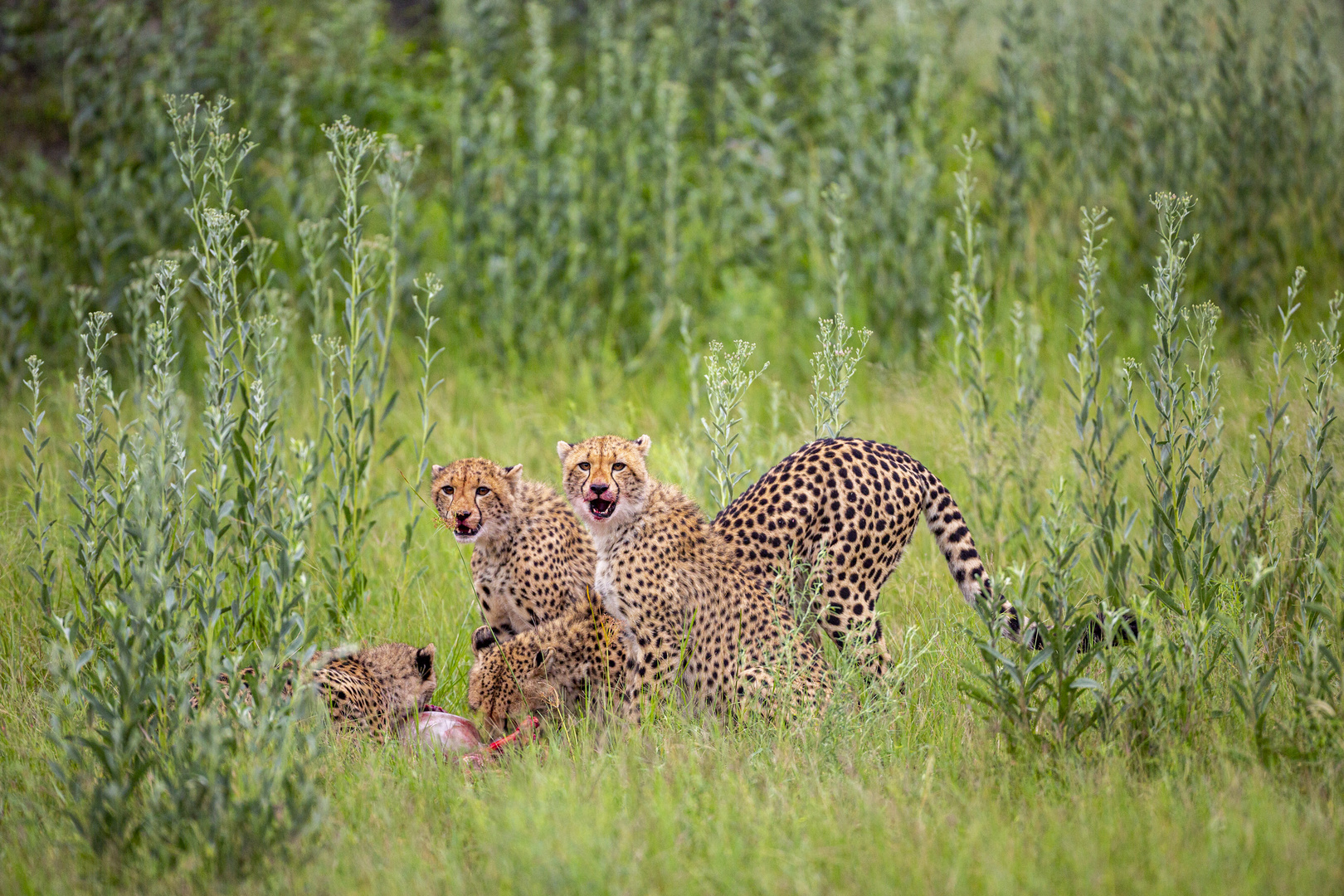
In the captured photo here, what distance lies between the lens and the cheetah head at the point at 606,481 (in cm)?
402

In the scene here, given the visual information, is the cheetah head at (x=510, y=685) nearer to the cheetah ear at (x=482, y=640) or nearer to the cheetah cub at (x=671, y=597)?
the cheetah ear at (x=482, y=640)

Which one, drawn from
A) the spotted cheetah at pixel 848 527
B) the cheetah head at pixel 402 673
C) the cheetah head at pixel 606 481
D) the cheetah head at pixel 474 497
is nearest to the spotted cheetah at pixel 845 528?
the spotted cheetah at pixel 848 527

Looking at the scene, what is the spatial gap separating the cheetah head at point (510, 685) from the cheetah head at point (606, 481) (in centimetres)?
55

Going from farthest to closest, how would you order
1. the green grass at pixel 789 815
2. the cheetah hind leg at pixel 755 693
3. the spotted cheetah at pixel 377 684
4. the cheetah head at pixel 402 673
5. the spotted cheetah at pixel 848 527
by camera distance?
1. the cheetah head at pixel 402 673
2. the spotted cheetah at pixel 848 527
3. the spotted cheetah at pixel 377 684
4. the cheetah hind leg at pixel 755 693
5. the green grass at pixel 789 815

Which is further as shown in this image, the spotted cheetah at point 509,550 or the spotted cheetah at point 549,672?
the spotted cheetah at point 509,550

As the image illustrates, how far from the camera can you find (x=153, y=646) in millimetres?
3256

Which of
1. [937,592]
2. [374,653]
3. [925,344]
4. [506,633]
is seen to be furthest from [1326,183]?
[374,653]

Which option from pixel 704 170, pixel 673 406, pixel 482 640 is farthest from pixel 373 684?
pixel 704 170

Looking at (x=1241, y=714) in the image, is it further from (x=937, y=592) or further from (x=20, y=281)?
(x=20, y=281)

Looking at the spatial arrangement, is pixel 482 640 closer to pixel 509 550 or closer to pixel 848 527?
pixel 509 550

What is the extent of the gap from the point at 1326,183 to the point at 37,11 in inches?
371

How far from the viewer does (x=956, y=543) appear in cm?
423

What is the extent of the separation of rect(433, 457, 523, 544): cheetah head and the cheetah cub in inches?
20.6

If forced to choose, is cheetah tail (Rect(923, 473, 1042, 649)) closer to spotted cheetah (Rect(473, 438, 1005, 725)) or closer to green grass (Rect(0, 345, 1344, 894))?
spotted cheetah (Rect(473, 438, 1005, 725))
